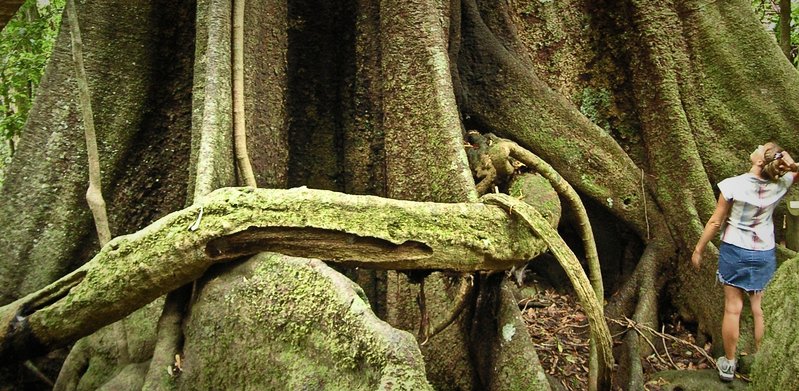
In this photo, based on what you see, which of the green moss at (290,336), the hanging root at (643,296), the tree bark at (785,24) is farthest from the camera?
the tree bark at (785,24)

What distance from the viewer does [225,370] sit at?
2281 mm

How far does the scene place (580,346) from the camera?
167 inches

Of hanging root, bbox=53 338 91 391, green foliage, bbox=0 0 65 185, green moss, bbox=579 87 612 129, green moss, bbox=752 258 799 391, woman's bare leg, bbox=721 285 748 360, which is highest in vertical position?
green foliage, bbox=0 0 65 185

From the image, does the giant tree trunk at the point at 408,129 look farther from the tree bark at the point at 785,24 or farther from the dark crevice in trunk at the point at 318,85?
the tree bark at the point at 785,24

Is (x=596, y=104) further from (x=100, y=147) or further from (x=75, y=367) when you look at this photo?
(x=75, y=367)

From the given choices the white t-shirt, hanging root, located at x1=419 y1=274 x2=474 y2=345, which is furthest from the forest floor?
hanging root, located at x1=419 y1=274 x2=474 y2=345

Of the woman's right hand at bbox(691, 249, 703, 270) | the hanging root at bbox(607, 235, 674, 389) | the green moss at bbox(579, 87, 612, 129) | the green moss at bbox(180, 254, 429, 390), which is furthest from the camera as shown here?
the green moss at bbox(579, 87, 612, 129)

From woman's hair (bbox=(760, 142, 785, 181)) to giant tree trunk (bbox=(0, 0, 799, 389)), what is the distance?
1.71 ft

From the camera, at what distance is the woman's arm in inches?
148

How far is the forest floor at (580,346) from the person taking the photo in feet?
13.0

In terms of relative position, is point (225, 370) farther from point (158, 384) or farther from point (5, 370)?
point (5, 370)

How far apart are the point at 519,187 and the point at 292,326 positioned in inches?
82.2

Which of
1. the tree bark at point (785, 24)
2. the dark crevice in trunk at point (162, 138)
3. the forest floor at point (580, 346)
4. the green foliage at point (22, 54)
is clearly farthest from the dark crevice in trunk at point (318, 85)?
the tree bark at point (785, 24)

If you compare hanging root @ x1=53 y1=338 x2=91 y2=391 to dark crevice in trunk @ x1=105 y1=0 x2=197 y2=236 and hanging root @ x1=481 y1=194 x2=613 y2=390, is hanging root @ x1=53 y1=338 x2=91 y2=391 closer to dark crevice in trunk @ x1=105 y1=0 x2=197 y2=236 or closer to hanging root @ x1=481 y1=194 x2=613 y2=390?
dark crevice in trunk @ x1=105 y1=0 x2=197 y2=236
